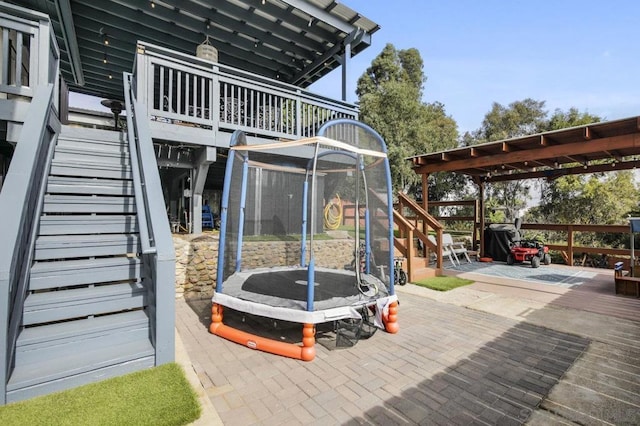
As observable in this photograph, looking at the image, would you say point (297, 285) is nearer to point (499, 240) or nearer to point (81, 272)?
point (81, 272)

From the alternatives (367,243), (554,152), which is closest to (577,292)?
(554,152)

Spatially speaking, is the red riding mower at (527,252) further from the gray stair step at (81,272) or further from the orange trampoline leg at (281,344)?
the gray stair step at (81,272)

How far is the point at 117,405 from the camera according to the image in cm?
203

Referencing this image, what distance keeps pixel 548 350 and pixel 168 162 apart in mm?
6242

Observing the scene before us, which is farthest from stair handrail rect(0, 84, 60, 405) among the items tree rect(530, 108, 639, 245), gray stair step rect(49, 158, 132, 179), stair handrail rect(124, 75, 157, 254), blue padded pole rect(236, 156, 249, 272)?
tree rect(530, 108, 639, 245)

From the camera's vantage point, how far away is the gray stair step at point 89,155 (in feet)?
13.5

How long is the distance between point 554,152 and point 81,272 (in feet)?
26.1

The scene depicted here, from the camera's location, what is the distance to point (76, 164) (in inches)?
156

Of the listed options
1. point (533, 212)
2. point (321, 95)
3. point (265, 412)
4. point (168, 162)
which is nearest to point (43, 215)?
point (168, 162)

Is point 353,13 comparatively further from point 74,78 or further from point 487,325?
point 74,78

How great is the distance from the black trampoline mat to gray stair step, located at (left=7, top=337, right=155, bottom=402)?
4.22 feet

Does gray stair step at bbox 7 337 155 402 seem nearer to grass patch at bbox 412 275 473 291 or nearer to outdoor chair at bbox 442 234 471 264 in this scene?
grass patch at bbox 412 275 473 291

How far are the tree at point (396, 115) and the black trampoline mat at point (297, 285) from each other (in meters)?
9.98

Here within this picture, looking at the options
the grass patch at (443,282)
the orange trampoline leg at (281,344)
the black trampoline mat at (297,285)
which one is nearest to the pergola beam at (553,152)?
the grass patch at (443,282)
